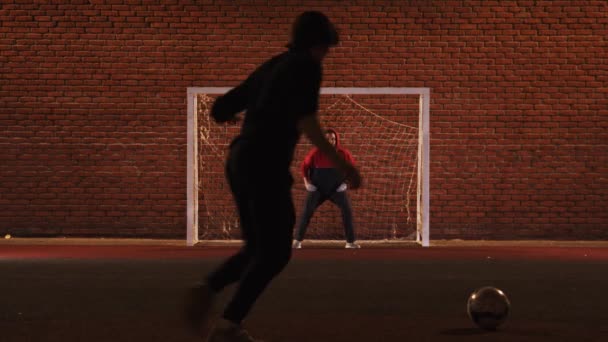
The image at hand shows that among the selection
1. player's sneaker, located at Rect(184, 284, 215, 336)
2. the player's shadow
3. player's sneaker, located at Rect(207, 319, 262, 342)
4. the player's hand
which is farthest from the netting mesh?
the player's hand

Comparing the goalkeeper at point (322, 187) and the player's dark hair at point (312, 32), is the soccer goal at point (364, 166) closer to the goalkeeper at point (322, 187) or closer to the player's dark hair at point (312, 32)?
the goalkeeper at point (322, 187)

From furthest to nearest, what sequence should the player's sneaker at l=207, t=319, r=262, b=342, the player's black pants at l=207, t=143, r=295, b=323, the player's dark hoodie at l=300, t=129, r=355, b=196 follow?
the player's dark hoodie at l=300, t=129, r=355, b=196 → the player's sneaker at l=207, t=319, r=262, b=342 → the player's black pants at l=207, t=143, r=295, b=323

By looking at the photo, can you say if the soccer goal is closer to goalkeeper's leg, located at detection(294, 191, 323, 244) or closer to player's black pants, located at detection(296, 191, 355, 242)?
player's black pants, located at detection(296, 191, 355, 242)

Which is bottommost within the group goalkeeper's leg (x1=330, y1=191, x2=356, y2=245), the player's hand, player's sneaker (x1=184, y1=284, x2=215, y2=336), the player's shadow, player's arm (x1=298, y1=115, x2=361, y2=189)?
goalkeeper's leg (x1=330, y1=191, x2=356, y2=245)

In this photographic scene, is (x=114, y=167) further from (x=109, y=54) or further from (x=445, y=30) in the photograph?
(x=445, y=30)

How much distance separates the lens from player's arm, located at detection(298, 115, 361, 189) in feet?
17.0

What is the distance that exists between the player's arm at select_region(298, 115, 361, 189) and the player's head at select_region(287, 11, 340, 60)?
43 cm

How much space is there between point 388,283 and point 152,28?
310 inches

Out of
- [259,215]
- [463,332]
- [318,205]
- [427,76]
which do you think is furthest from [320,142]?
[427,76]

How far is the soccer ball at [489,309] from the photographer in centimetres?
668

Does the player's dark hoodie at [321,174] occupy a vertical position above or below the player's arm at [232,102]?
below

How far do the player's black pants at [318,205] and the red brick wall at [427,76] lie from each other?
2.14 metres

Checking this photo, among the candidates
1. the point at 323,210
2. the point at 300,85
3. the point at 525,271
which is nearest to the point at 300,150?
the point at 323,210

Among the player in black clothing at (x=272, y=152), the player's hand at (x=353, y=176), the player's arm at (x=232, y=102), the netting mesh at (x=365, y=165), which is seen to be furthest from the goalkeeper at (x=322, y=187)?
the player's hand at (x=353, y=176)
